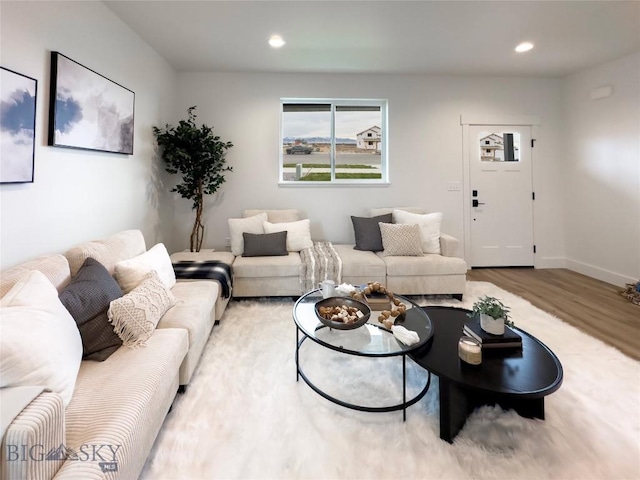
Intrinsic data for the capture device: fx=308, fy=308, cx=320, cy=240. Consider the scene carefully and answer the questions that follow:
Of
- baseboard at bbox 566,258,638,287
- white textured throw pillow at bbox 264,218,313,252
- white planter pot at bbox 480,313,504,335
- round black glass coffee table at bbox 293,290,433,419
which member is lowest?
round black glass coffee table at bbox 293,290,433,419

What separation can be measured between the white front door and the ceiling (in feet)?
2.86

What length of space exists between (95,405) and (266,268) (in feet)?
6.84

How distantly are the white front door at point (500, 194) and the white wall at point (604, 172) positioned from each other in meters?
0.55

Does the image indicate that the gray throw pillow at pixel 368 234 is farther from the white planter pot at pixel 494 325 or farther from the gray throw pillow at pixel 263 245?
the white planter pot at pixel 494 325

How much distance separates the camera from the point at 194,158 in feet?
11.7

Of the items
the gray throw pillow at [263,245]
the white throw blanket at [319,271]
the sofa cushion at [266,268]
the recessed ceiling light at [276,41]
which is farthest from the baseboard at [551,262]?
the recessed ceiling light at [276,41]

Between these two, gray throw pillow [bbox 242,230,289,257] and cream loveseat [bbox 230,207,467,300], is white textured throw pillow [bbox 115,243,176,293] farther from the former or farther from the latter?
gray throw pillow [bbox 242,230,289,257]

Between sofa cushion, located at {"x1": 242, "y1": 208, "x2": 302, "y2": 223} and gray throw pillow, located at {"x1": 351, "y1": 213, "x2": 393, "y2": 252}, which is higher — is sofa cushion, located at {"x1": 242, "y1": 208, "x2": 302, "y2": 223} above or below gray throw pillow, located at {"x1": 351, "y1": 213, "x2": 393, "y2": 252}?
above

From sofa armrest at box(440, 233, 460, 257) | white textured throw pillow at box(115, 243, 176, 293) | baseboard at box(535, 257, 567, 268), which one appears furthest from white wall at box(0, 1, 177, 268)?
baseboard at box(535, 257, 567, 268)

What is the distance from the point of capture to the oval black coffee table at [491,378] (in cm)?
133

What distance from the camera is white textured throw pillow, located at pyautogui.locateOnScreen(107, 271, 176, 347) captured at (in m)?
1.52

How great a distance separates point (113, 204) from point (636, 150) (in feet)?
18.2

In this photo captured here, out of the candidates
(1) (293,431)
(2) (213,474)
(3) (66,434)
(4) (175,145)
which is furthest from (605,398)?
(4) (175,145)

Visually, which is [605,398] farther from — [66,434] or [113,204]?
[113,204]
